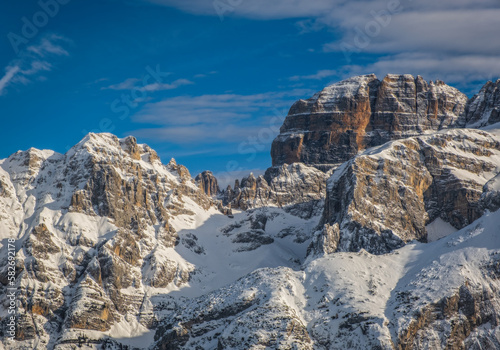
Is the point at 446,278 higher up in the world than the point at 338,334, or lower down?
higher up

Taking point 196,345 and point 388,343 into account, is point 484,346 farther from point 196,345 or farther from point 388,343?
point 196,345

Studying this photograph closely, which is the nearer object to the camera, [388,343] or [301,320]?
[388,343]

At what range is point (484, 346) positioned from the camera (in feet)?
621

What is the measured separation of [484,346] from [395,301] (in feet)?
76.7

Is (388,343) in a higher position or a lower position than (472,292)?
lower

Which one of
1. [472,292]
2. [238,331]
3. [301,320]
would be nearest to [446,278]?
[472,292]

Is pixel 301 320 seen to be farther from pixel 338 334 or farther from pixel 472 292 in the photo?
pixel 472 292

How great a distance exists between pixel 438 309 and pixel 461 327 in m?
6.76

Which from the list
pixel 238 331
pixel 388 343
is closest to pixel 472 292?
pixel 388 343

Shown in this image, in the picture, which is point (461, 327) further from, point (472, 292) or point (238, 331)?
point (238, 331)

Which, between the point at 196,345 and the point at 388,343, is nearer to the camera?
the point at 388,343

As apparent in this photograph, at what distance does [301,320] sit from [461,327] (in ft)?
126

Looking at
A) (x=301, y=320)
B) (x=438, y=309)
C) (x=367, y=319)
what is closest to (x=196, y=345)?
(x=301, y=320)

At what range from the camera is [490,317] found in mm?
193375
